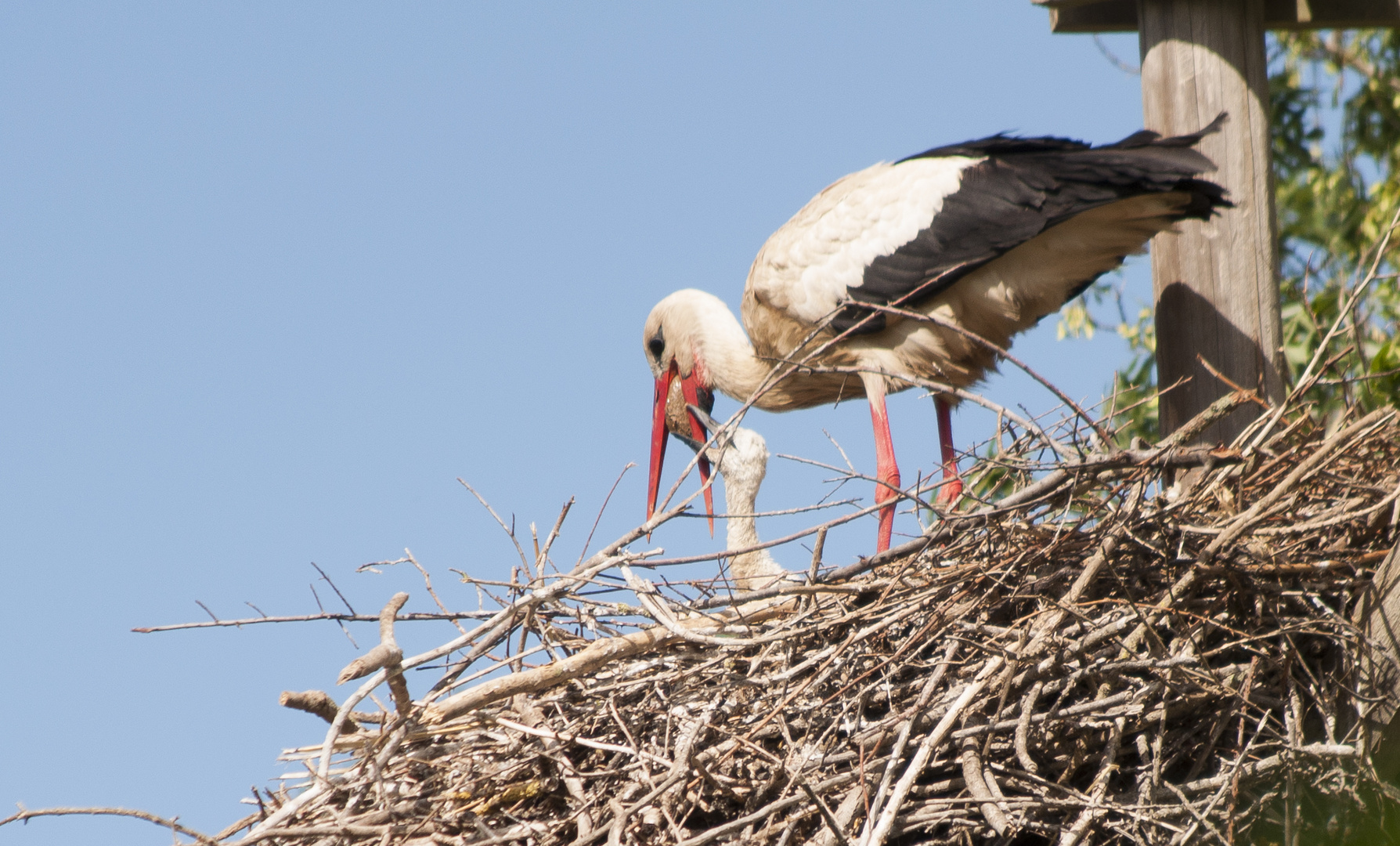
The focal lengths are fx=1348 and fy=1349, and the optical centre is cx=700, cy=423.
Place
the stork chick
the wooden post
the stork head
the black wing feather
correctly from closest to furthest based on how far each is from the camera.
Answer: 1. the wooden post
2. the black wing feather
3. the stork chick
4. the stork head

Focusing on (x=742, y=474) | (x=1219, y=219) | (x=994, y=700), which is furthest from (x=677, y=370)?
(x=994, y=700)

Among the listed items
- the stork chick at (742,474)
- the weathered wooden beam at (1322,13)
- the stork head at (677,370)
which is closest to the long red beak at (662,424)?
the stork head at (677,370)

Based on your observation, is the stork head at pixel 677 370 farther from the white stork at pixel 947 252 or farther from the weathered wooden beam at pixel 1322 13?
the weathered wooden beam at pixel 1322 13

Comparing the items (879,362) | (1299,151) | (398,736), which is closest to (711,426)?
(879,362)

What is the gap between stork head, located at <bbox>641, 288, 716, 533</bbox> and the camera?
532cm

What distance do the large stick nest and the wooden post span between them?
21.4 inches

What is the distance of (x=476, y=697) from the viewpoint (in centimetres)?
270

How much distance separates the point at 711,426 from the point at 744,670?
7.68ft

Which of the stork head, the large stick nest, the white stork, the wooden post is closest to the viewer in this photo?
the large stick nest

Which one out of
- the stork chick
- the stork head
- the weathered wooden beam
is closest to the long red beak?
the stork head

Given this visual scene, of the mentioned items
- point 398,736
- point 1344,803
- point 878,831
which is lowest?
point 1344,803

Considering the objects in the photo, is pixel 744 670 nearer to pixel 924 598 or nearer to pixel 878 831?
pixel 924 598

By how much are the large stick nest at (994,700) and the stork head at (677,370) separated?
8.20 feet

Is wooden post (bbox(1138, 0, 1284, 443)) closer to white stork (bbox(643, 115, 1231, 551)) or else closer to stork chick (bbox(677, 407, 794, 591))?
white stork (bbox(643, 115, 1231, 551))
